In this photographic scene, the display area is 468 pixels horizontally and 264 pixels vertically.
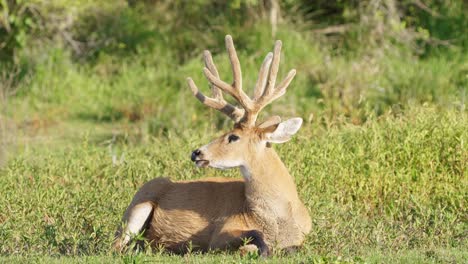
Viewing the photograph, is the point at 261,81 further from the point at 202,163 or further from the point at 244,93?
the point at 202,163

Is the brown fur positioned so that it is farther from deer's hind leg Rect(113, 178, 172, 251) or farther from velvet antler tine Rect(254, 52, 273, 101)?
velvet antler tine Rect(254, 52, 273, 101)

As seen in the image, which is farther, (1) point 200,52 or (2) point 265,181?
(1) point 200,52

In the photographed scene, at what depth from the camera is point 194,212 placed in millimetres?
8820

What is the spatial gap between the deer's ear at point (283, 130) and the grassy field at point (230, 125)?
78 cm

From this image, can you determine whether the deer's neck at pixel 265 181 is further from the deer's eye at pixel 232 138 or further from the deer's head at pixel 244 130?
the deer's eye at pixel 232 138

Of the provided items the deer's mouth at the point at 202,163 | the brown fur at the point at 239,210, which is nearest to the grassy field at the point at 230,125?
the brown fur at the point at 239,210

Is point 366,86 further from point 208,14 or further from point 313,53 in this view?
point 208,14

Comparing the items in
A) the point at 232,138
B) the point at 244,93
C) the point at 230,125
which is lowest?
the point at 230,125

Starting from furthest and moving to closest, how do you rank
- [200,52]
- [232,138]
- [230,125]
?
[200,52] → [230,125] → [232,138]

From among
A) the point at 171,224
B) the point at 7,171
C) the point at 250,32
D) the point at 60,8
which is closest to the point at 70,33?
the point at 60,8

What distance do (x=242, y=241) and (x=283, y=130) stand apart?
0.91 meters

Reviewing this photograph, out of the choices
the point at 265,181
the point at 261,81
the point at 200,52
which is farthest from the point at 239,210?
the point at 200,52

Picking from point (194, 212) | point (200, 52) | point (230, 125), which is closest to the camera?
point (194, 212)

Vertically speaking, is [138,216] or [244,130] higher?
[244,130]
